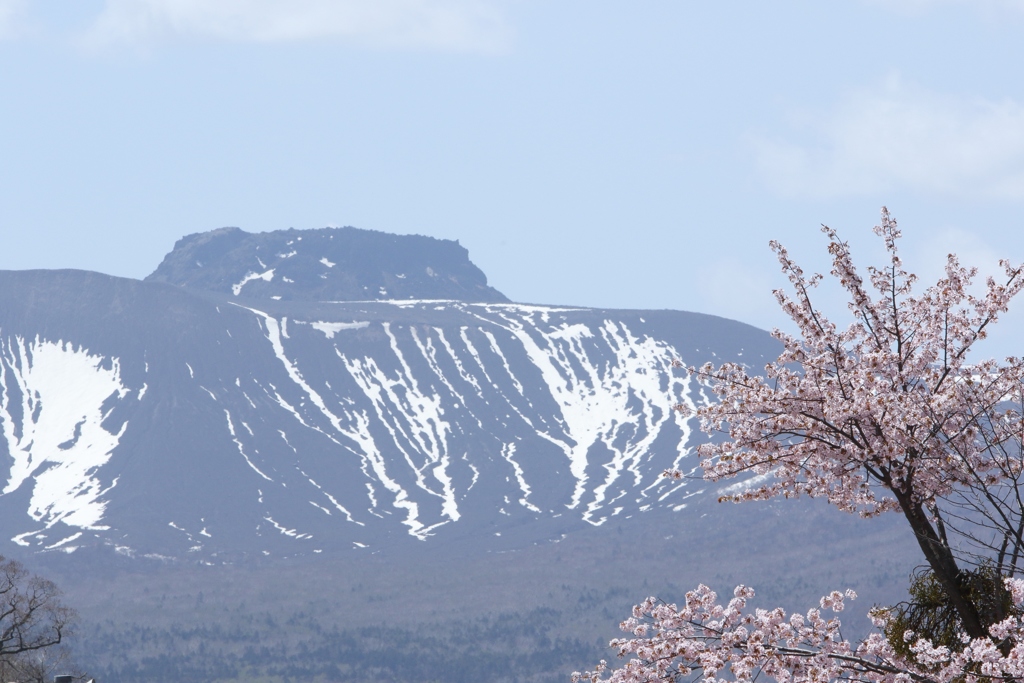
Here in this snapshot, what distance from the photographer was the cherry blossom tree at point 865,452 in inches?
552

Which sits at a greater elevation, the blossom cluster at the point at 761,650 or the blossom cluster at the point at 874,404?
the blossom cluster at the point at 874,404

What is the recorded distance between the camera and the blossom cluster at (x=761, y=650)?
13.1 meters

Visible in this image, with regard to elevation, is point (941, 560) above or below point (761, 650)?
above

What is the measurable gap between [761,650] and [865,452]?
2.49m

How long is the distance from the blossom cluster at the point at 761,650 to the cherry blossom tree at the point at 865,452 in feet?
0.07

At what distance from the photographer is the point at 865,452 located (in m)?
14.5

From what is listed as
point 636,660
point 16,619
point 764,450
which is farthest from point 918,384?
point 16,619

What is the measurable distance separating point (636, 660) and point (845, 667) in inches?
84.8

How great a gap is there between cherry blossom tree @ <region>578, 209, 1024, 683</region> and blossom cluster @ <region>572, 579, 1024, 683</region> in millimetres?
22

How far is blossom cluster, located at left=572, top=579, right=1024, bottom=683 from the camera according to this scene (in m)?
13.1

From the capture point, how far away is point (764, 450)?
15.2 metres

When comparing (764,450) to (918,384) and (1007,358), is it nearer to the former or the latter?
(918,384)

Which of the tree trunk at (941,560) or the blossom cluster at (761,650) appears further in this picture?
the tree trunk at (941,560)

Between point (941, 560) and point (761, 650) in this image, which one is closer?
point (761, 650)
